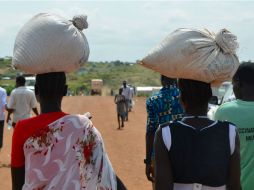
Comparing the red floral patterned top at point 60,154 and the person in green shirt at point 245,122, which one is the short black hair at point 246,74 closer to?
the person in green shirt at point 245,122

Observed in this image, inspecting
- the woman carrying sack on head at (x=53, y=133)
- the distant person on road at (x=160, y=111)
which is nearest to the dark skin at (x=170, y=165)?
the woman carrying sack on head at (x=53, y=133)

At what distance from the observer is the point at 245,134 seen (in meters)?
4.20

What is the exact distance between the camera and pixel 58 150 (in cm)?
344

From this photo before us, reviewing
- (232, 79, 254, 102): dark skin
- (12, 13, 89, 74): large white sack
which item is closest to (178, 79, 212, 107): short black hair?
(12, 13, 89, 74): large white sack

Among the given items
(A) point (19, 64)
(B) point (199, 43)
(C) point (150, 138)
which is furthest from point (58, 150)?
(C) point (150, 138)

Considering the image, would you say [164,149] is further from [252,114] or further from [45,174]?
[252,114]

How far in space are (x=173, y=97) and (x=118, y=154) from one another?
8776mm

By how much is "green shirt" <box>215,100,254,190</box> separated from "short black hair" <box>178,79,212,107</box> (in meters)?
0.76

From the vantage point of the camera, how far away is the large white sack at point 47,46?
3.46 metres

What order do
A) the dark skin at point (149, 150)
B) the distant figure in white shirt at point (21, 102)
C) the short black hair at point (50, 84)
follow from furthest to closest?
1. the distant figure in white shirt at point (21, 102)
2. the dark skin at point (149, 150)
3. the short black hair at point (50, 84)

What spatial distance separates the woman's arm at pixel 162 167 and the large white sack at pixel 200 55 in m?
0.42

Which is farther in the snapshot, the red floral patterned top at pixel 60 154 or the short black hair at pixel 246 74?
the short black hair at pixel 246 74

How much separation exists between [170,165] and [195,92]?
48cm

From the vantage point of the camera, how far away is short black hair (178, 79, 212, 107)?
3.50 m
